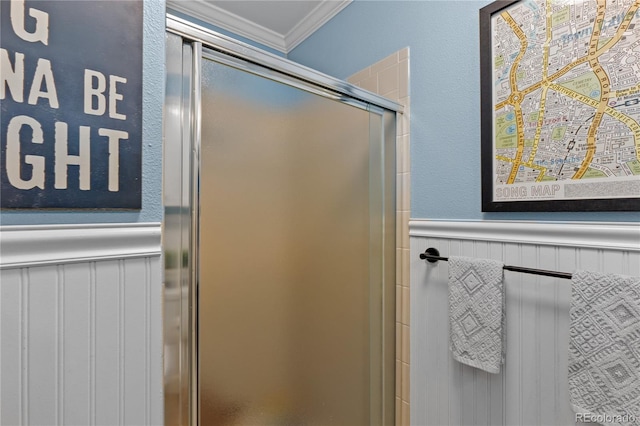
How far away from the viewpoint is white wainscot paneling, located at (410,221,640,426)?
0.85 m

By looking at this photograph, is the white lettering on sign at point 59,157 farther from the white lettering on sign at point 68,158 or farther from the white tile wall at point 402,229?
the white tile wall at point 402,229

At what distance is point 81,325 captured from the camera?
597 mm

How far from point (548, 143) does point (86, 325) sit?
118cm

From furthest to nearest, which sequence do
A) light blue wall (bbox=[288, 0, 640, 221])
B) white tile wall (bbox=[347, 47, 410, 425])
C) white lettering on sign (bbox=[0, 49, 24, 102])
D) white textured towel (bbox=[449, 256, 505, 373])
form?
white tile wall (bbox=[347, 47, 410, 425]), light blue wall (bbox=[288, 0, 640, 221]), white textured towel (bbox=[449, 256, 505, 373]), white lettering on sign (bbox=[0, 49, 24, 102])

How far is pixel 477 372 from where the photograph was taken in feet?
3.55

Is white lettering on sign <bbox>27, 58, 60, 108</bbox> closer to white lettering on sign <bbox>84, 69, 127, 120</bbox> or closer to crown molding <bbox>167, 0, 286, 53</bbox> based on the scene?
white lettering on sign <bbox>84, 69, 127, 120</bbox>

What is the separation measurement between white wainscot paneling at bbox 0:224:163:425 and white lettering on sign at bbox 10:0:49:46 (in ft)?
1.04

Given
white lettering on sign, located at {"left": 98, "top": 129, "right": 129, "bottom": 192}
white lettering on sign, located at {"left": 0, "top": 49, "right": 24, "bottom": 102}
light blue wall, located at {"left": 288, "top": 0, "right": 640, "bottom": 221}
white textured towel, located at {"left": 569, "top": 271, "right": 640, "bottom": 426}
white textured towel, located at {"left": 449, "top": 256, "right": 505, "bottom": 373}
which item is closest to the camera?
white lettering on sign, located at {"left": 0, "top": 49, "right": 24, "bottom": 102}

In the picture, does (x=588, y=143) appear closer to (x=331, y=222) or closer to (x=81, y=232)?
(x=331, y=222)

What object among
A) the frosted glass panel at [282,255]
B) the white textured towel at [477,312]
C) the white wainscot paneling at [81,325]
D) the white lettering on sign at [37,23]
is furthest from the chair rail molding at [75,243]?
the white textured towel at [477,312]

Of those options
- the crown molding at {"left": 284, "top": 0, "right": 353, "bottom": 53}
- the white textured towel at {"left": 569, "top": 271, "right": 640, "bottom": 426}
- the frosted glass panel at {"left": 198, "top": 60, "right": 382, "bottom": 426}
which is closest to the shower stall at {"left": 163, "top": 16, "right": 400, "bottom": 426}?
the frosted glass panel at {"left": 198, "top": 60, "right": 382, "bottom": 426}

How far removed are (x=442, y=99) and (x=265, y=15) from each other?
3.91 feet

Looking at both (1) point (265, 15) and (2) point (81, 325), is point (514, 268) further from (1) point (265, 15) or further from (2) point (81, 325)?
(1) point (265, 15)

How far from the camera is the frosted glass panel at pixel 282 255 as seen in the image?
0.86 m
